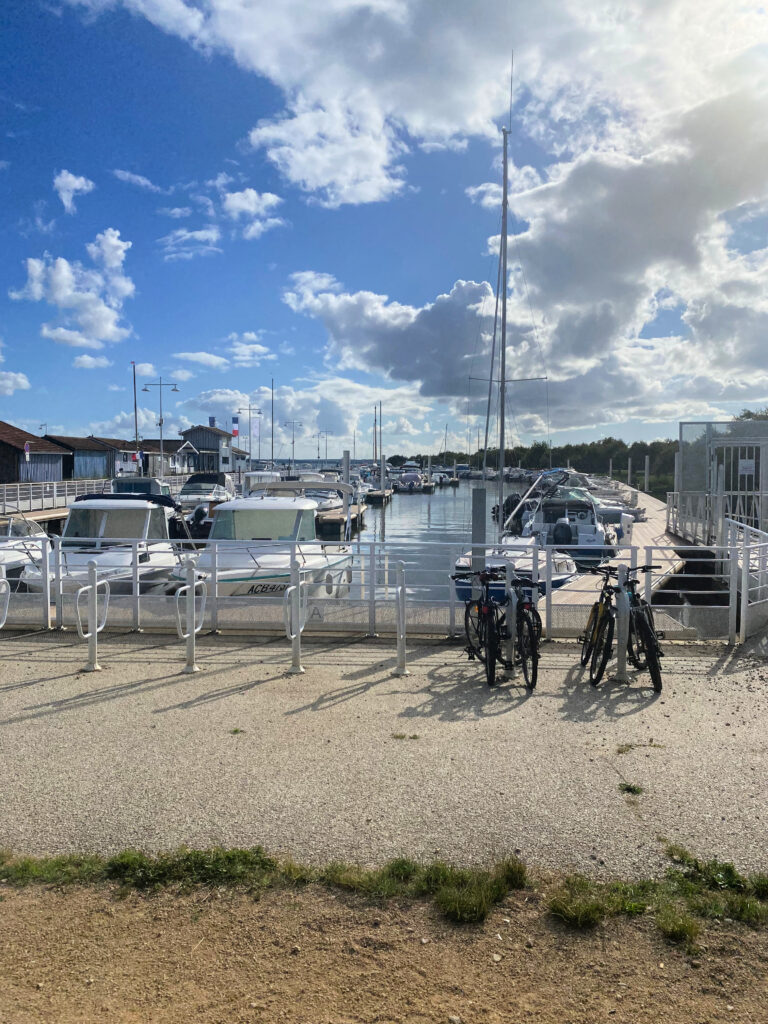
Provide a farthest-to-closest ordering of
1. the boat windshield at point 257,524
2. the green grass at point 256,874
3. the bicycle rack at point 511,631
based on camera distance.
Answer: the boat windshield at point 257,524 < the bicycle rack at point 511,631 < the green grass at point 256,874

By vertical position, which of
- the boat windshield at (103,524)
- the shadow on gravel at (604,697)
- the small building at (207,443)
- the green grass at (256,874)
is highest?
the small building at (207,443)

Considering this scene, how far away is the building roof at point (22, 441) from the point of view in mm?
44562

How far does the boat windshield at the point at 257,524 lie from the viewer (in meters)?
14.6

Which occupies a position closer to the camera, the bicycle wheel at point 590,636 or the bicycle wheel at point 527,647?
the bicycle wheel at point 527,647

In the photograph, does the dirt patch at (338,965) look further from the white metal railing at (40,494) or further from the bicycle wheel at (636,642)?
the white metal railing at (40,494)

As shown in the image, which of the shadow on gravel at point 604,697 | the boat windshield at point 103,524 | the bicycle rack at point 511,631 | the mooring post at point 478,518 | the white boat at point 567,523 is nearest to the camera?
the shadow on gravel at point 604,697

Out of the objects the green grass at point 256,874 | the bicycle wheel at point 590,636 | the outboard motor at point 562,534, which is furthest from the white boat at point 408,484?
the green grass at point 256,874

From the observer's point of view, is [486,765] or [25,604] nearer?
[486,765]

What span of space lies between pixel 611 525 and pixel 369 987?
2486cm

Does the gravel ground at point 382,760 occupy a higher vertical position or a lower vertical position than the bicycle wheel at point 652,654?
lower

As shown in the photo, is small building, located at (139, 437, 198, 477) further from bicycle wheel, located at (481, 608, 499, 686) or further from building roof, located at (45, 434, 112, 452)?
bicycle wheel, located at (481, 608, 499, 686)

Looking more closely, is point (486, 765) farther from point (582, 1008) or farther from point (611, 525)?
point (611, 525)

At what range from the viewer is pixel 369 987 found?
2996 mm

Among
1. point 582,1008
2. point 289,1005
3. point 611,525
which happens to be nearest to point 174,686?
point 289,1005
